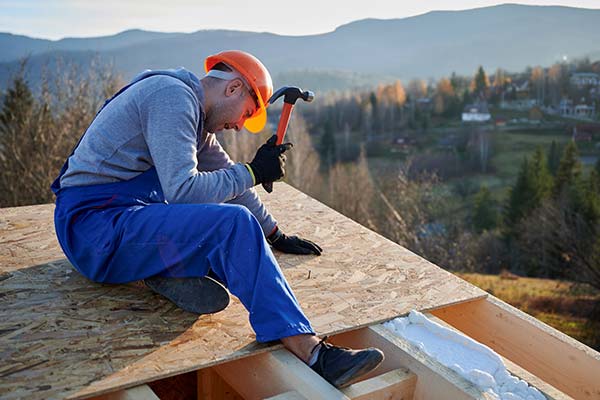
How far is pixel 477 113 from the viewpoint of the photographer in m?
55.8

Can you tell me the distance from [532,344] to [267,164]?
1.55 meters

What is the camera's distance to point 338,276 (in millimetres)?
3340

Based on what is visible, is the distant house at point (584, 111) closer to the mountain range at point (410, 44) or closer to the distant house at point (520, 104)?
the distant house at point (520, 104)

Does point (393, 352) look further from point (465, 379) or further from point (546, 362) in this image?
point (546, 362)

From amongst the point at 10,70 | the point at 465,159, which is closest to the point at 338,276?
the point at 10,70

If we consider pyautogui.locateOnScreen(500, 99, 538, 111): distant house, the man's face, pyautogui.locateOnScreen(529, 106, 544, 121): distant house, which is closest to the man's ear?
the man's face

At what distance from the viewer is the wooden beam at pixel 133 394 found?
214 centimetres

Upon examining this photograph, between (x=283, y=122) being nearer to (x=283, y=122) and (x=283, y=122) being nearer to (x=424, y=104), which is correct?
(x=283, y=122)

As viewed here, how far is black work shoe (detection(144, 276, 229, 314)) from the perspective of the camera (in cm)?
274

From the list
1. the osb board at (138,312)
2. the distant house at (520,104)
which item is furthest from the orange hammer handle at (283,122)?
the distant house at (520,104)

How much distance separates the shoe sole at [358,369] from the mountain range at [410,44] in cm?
6912

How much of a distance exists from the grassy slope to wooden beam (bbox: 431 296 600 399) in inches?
829

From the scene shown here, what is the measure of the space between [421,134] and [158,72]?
54987mm

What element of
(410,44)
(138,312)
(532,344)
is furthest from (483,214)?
(410,44)
